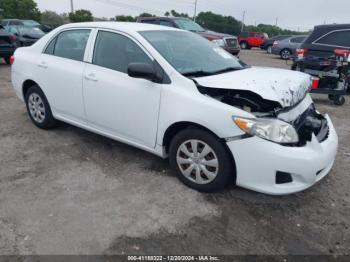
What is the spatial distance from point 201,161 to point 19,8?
45.1m

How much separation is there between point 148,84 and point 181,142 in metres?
0.71

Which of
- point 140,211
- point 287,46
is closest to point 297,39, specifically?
point 287,46

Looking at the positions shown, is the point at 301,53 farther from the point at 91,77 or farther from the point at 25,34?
the point at 25,34

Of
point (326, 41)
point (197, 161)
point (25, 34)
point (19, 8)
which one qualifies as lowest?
point (197, 161)

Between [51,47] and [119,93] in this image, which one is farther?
[51,47]

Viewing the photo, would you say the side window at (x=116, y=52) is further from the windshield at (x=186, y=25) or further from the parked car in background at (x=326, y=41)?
the windshield at (x=186, y=25)

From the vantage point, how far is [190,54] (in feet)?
12.6

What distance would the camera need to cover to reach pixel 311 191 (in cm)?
351

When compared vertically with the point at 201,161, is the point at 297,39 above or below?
above

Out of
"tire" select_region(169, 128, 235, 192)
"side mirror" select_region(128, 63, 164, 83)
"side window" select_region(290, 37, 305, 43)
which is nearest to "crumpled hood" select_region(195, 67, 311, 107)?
"side mirror" select_region(128, 63, 164, 83)

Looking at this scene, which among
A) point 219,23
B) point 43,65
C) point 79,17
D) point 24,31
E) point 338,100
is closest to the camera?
point 43,65

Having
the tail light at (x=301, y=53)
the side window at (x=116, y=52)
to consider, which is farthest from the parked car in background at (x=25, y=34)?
the side window at (x=116, y=52)

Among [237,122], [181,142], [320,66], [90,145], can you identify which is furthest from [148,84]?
[320,66]

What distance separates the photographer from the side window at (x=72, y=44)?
417cm
